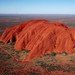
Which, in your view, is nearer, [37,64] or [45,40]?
[37,64]

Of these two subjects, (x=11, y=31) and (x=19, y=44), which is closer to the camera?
(x=19, y=44)

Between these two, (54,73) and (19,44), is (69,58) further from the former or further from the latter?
(19,44)

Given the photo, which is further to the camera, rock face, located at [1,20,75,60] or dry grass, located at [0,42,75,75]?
rock face, located at [1,20,75,60]

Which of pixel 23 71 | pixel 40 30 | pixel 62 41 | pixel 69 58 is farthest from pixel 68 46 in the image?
pixel 23 71

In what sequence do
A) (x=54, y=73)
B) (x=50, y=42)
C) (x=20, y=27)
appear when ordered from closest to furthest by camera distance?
(x=54, y=73), (x=50, y=42), (x=20, y=27)

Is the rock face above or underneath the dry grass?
above

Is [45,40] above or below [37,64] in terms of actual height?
above

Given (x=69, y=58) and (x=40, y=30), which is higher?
(x=40, y=30)

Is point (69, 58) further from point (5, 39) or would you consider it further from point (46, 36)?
point (5, 39)

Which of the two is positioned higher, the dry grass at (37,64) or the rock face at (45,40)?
the rock face at (45,40)

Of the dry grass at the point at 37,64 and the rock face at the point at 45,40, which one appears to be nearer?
the dry grass at the point at 37,64

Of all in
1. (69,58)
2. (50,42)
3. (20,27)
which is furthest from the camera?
(20,27)
